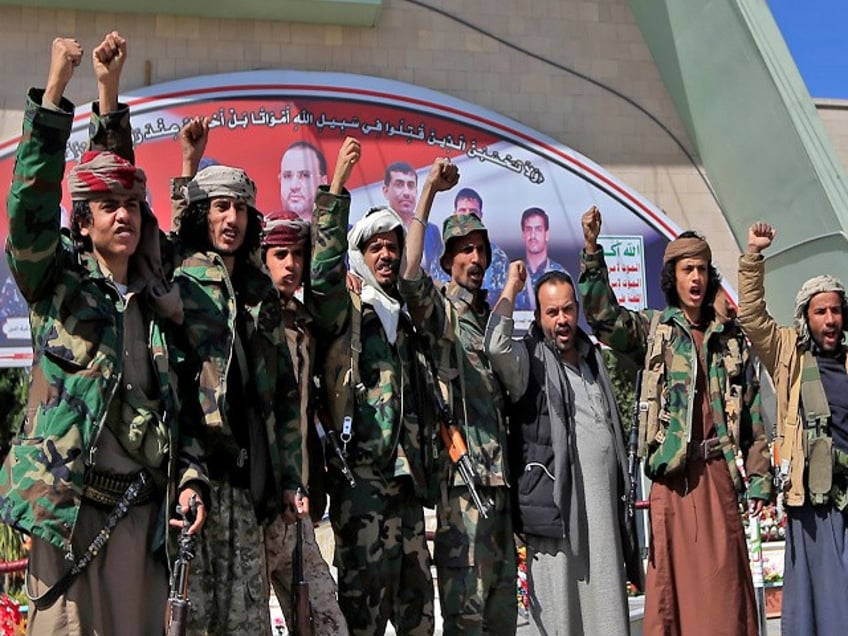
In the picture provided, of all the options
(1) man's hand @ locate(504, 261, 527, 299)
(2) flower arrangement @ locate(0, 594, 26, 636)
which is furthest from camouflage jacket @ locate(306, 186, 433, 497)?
(2) flower arrangement @ locate(0, 594, 26, 636)

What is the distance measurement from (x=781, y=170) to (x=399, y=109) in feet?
10.3

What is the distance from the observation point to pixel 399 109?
7613 mm

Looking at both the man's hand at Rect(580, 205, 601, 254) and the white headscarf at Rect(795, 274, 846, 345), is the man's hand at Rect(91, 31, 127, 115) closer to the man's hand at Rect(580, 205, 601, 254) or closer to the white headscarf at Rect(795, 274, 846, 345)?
the man's hand at Rect(580, 205, 601, 254)

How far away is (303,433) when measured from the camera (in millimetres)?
3152

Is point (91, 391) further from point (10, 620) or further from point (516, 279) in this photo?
point (10, 620)

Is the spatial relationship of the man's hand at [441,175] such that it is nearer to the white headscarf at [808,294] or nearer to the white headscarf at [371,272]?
the white headscarf at [371,272]

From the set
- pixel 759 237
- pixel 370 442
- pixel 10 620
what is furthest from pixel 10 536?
pixel 759 237

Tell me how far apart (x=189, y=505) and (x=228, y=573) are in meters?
0.30

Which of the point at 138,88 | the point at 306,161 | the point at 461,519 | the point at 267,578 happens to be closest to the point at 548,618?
the point at 461,519

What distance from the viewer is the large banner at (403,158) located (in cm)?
722

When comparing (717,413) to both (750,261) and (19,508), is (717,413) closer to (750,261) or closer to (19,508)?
(750,261)

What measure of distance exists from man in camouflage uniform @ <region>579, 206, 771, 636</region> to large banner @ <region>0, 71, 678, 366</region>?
346 cm

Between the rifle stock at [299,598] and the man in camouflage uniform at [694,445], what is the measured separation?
1434mm

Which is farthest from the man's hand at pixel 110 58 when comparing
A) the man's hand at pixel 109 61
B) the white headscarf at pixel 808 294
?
the white headscarf at pixel 808 294
